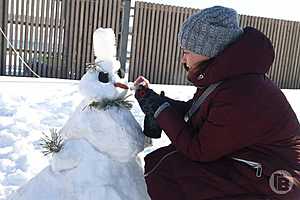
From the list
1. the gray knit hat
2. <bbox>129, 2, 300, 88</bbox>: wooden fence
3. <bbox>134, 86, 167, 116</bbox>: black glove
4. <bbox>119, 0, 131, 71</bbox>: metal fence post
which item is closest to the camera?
the gray knit hat

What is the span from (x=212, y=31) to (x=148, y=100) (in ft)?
1.42

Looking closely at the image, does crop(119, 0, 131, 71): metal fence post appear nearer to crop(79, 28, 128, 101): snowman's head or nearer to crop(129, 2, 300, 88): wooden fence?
crop(129, 2, 300, 88): wooden fence

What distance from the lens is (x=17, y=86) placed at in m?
5.83

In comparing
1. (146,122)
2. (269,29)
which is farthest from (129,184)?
(269,29)

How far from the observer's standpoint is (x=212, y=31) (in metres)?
1.88

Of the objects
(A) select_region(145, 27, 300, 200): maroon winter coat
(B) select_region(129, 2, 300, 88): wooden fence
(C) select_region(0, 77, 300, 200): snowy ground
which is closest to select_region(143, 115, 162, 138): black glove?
(A) select_region(145, 27, 300, 200): maroon winter coat

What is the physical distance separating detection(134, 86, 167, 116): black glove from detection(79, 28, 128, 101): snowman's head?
14cm

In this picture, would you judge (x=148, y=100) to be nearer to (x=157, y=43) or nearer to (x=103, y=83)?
(x=103, y=83)

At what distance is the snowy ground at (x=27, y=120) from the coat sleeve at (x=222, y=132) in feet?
5.56

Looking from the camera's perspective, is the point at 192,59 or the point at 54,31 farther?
the point at 54,31

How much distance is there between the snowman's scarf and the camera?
2178mm

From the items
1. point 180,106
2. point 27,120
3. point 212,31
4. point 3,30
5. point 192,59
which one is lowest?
point 27,120

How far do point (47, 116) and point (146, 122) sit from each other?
8.84 ft

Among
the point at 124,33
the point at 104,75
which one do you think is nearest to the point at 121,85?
the point at 104,75
